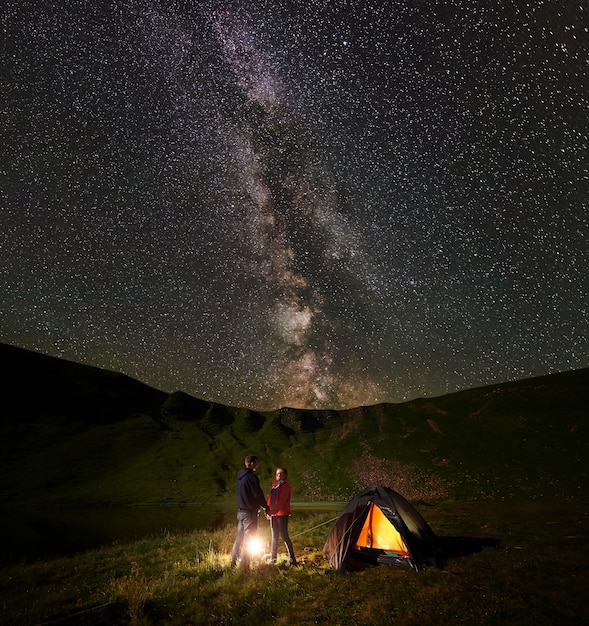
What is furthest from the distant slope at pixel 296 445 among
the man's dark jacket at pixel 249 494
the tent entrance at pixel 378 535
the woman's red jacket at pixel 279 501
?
the man's dark jacket at pixel 249 494

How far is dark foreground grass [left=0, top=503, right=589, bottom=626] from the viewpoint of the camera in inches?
308

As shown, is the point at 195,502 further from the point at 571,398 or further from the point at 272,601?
the point at 571,398

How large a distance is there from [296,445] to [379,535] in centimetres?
10050

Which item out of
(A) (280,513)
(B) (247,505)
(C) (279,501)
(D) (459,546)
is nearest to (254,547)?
(A) (280,513)

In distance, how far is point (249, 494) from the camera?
10.2m

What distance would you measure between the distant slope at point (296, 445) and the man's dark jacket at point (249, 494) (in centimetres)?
5301

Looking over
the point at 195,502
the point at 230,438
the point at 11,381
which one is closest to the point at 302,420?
the point at 230,438

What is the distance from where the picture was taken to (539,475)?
57375mm

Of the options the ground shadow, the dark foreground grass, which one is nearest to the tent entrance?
the dark foreground grass

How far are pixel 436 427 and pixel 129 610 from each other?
9388cm

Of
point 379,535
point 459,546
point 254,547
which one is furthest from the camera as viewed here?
point 459,546

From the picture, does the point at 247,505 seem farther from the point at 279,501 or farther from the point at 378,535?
the point at 378,535

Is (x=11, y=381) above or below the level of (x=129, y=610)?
above

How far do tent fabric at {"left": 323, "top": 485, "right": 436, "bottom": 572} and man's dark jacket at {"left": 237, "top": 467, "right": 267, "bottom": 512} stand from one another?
315cm
